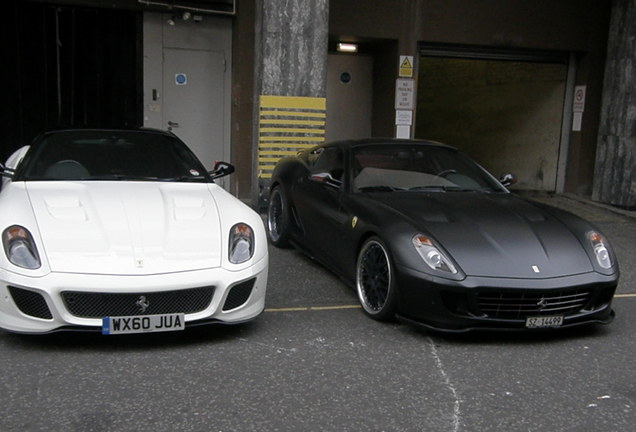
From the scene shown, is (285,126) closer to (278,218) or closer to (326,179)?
(278,218)

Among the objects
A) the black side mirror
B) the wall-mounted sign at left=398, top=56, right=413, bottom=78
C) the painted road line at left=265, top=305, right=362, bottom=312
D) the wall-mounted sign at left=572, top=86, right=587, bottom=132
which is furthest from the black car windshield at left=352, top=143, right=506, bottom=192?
the wall-mounted sign at left=572, top=86, right=587, bottom=132

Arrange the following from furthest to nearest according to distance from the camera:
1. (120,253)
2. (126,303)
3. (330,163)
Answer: (330,163) → (120,253) → (126,303)

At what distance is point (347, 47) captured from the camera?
11562 mm

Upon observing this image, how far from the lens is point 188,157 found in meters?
5.68

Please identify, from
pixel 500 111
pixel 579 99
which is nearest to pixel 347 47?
pixel 500 111

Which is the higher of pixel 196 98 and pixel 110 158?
pixel 196 98

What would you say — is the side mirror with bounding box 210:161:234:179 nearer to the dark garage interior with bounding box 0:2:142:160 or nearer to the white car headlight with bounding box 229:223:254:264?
the white car headlight with bounding box 229:223:254:264

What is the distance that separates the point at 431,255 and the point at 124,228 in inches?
78.0

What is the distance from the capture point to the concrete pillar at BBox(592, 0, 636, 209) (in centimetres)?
1052

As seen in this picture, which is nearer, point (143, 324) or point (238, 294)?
point (143, 324)

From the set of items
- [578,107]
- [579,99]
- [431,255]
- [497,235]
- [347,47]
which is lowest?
[431,255]

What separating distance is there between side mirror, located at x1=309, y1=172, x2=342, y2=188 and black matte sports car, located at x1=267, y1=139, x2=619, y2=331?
0.04ft

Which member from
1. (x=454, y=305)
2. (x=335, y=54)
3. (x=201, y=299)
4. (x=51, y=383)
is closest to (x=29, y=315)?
(x=51, y=383)

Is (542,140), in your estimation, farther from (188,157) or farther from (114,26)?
(188,157)
